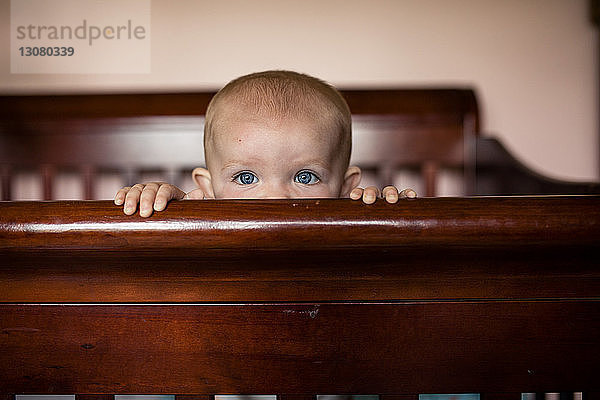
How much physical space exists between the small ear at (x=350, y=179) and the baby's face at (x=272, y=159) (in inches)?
2.9

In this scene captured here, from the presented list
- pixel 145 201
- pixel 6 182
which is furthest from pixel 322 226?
pixel 6 182

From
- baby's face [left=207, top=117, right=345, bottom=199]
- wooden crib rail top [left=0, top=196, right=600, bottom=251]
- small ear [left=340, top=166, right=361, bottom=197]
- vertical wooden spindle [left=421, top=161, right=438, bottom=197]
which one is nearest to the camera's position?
wooden crib rail top [left=0, top=196, right=600, bottom=251]

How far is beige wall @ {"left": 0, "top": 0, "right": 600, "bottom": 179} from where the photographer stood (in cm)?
158

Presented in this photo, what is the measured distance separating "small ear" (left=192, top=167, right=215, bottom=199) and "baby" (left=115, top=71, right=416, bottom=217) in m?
0.02

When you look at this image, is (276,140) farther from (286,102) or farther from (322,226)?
(322,226)

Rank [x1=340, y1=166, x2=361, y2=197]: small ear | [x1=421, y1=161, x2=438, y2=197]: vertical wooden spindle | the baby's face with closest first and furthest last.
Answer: the baby's face → [x1=340, y1=166, x2=361, y2=197]: small ear → [x1=421, y1=161, x2=438, y2=197]: vertical wooden spindle

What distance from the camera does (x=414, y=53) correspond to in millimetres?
1578

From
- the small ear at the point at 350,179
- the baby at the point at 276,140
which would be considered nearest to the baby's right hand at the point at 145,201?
the baby at the point at 276,140

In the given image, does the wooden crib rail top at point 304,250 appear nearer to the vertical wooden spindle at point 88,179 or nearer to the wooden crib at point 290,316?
the wooden crib at point 290,316

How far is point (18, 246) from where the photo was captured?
0.46 m

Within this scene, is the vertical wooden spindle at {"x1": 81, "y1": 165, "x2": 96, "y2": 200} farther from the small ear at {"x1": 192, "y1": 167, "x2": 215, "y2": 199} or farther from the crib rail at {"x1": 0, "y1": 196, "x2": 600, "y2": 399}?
the crib rail at {"x1": 0, "y1": 196, "x2": 600, "y2": 399}

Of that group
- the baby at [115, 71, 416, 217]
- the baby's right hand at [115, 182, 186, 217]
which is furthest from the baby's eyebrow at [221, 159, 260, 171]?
the baby's right hand at [115, 182, 186, 217]

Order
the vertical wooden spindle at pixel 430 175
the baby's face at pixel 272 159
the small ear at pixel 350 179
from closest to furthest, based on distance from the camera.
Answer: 1. the baby's face at pixel 272 159
2. the small ear at pixel 350 179
3. the vertical wooden spindle at pixel 430 175

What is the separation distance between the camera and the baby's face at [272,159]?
795mm
